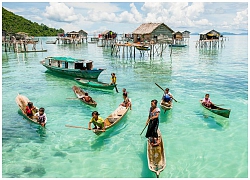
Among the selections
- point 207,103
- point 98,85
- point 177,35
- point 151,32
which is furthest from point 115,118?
point 177,35

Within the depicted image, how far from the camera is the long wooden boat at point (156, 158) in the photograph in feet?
26.6

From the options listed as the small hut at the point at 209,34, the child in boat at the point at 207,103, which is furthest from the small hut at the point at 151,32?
the child in boat at the point at 207,103

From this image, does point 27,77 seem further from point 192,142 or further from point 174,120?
point 192,142

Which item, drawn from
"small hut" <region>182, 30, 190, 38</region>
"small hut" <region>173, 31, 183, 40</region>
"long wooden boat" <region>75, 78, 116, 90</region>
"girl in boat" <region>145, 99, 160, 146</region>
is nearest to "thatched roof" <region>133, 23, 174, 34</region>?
"small hut" <region>173, 31, 183, 40</region>

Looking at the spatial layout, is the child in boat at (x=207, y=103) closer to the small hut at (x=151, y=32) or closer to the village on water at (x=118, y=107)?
the village on water at (x=118, y=107)

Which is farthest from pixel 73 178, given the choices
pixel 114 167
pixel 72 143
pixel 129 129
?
pixel 129 129

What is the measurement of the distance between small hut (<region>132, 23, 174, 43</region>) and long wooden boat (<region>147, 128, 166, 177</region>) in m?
34.6

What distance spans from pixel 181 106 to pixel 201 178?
7.50 meters

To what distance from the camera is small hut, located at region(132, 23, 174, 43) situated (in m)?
42.1

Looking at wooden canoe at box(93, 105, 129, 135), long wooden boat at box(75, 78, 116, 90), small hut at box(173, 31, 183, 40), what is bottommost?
wooden canoe at box(93, 105, 129, 135)

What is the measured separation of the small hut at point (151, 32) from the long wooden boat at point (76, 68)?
2100 cm

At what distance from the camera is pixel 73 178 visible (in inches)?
346

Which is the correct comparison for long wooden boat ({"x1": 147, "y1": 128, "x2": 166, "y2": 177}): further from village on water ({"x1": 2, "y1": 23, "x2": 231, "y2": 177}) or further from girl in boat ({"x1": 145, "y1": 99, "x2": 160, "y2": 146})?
girl in boat ({"x1": 145, "y1": 99, "x2": 160, "y2": 146})

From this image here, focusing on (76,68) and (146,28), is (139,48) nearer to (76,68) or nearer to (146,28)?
(146,28)
